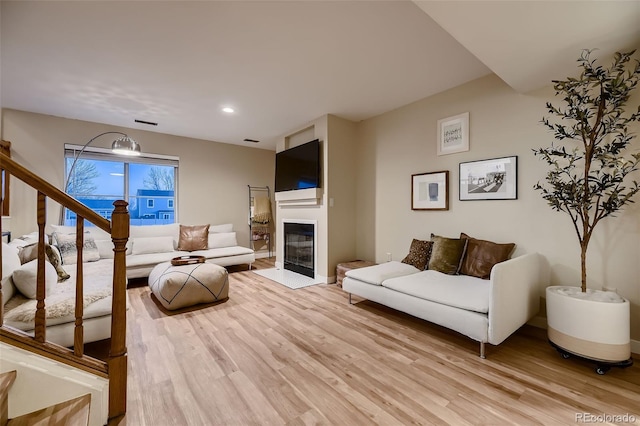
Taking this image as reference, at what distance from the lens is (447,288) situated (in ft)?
7.94

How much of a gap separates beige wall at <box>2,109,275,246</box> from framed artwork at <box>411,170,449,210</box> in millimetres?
3842

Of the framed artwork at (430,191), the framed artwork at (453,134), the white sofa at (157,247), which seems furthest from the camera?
the white sofa at (157,247)

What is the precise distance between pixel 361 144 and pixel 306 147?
897 mm

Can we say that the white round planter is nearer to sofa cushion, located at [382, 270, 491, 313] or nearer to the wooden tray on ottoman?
sofa cushion, located at [382, 270, 491, 313]

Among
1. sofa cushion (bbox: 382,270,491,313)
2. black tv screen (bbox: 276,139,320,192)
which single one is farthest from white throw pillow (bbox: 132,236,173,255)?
sofa cushion (bbox: 382,270,491,313)

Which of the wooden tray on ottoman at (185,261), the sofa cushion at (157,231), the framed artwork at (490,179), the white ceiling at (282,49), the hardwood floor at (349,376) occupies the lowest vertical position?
the hardwood floor at (349,376)

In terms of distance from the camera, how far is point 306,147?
4.36 metres

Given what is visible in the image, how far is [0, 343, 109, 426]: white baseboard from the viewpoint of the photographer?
1207mm

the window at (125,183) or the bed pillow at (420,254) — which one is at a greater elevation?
the window at (125,183)

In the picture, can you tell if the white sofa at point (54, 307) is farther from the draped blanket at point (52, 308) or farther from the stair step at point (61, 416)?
the stair step at point (61, 416)

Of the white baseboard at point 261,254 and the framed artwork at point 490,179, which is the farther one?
the white baseboard at point 261,254

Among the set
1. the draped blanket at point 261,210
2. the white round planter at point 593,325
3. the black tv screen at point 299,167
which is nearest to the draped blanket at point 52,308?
the black tv screen at point 299,167

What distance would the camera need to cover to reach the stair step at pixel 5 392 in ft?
3.60

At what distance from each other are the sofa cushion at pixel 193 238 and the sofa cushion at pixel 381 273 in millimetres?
3013
